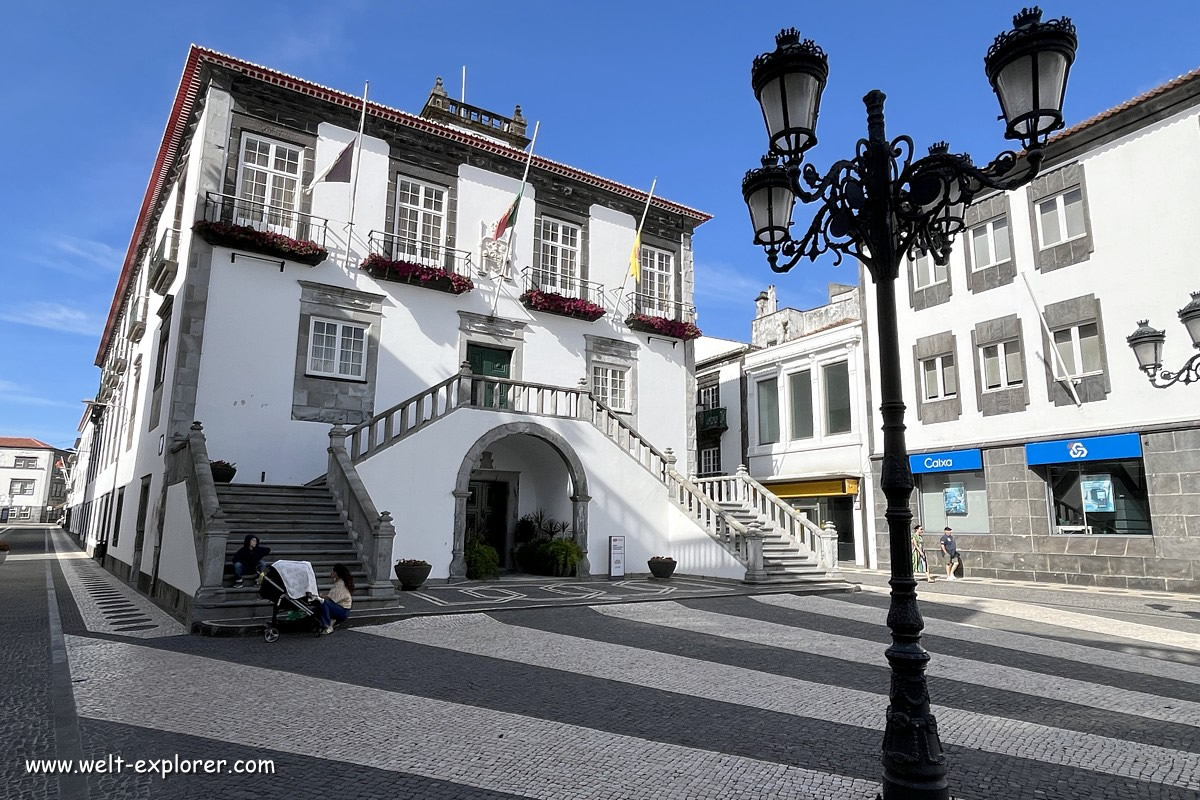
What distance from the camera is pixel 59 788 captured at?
4219mm

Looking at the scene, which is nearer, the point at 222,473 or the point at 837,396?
the point at 222,473

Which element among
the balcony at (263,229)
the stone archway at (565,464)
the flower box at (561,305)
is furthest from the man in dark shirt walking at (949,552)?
the balcony at (263,229)

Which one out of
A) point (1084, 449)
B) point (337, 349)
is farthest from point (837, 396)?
point (337, 349)

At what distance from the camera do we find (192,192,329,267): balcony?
49.8ft

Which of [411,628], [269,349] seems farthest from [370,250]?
[411,628]

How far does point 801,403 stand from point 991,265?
8.39 metres

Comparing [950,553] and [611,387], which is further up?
[611,387]

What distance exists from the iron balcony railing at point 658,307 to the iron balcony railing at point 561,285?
1.06 meters

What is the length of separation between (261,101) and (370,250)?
4.08 meters

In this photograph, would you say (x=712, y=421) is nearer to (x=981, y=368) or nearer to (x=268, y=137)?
A: (x=981, y=368)

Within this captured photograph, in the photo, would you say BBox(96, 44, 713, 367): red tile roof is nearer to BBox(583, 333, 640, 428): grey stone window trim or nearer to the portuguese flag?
the portuguese flag

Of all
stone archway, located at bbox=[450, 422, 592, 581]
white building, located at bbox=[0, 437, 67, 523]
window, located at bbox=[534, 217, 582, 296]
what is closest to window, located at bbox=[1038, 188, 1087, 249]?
window, located at bbox=[534, 217, 582, 296]

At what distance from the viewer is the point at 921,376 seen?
851 inches

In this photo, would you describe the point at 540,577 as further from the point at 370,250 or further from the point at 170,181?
the point at 170,181
